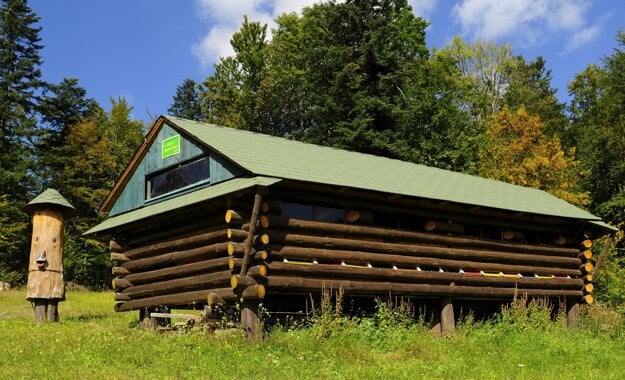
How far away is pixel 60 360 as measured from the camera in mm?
11383

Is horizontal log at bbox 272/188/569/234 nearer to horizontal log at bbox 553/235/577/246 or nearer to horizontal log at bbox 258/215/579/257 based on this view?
horizontal log at bbox 553/235/577/246

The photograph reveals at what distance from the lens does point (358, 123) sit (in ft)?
123

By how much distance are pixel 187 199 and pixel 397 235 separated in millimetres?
5720

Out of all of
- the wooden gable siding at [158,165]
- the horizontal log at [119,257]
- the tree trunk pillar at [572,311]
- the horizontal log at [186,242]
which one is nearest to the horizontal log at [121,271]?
the horizontal log at [119,257]

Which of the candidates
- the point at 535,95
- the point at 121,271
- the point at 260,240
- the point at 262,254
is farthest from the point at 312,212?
the point at 535,95

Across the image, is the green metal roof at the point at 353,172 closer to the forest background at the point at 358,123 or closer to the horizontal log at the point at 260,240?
the horizontal log at the point at 260,240

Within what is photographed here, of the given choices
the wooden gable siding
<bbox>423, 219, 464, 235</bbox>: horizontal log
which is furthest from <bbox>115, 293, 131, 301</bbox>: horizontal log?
<bbox>423, 219, 464, 235</bbox>: horizontal log

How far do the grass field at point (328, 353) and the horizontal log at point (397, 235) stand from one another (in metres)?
2.36

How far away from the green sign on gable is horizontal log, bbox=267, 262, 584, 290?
5324mm

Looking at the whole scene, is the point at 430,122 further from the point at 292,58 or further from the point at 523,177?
the point at 292,58

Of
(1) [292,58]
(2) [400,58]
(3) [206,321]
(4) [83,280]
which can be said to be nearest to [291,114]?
(1) [292,58]

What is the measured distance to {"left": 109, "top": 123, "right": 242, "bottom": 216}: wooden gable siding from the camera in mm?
16891

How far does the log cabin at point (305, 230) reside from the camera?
15516 mm

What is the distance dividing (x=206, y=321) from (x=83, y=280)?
2945 centimetres
